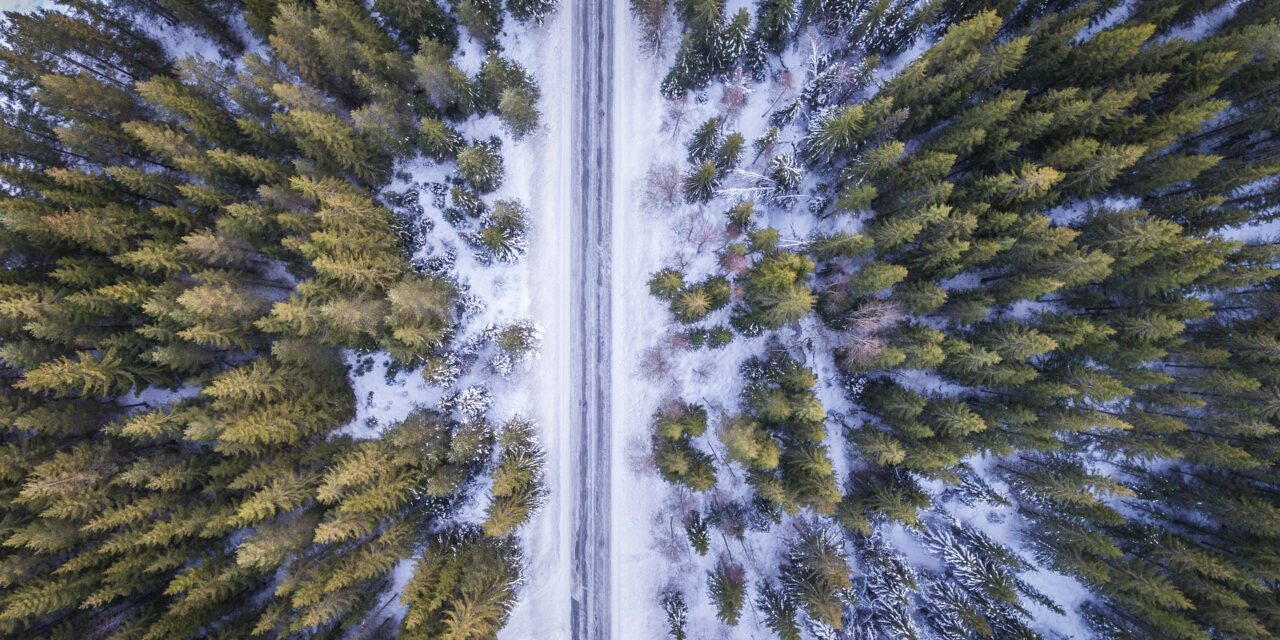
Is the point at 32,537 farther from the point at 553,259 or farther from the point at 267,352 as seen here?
the point at 553,259

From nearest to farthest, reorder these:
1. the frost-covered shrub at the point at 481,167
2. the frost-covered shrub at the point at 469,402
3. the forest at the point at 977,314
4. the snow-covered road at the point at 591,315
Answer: the forest at the point at 977,314 < the frost-covered shrub at the point at 481,167 < the frost-covered shrub at the point at 469,402 < the snow-covered road at the point at 591,315

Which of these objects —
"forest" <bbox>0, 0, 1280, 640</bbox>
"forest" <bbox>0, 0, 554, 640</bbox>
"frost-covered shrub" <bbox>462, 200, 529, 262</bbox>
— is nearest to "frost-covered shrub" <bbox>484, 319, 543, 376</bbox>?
"forest" <bbox>0, 0, 1280, 640</bbox>

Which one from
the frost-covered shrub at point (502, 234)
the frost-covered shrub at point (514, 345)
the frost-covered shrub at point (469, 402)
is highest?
the frost-covered shrub at point (502, 234)

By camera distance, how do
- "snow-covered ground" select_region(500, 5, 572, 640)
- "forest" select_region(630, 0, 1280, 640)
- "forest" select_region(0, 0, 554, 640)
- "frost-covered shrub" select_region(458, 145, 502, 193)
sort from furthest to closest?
"snow-covered ground" select_region(500, 5, 572, 640) < "frost-covered shrub" select_region(458, 145, 502, 193) < "forest" select_region(630, 0, 1280, 640) < "forest" select_region(0, 0, 554, 640)

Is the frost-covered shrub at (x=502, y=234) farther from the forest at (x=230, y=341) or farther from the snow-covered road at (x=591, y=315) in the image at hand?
the snow-covered road at (x=591, y=315)

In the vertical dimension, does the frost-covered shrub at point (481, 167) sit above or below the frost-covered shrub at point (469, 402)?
above

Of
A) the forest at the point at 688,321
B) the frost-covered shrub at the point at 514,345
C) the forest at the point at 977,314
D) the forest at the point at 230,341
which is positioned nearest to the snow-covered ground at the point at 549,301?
the forest at the point at 688,321

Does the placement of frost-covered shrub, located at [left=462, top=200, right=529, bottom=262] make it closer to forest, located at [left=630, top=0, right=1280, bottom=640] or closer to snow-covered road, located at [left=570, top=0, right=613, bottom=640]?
snow-covered road, located at [left=570, top=0, right=613, bottom=640]

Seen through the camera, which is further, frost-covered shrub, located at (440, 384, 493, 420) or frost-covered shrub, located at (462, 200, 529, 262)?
frost-covered shrub, located at (440, 384, 493, 420)

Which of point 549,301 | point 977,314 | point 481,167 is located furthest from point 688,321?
point 977,314
